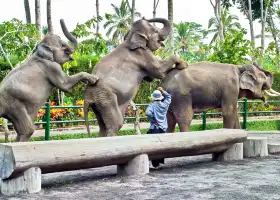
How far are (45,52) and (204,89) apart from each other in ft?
9.50

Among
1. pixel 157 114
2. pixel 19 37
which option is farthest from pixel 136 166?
pixel 19 37

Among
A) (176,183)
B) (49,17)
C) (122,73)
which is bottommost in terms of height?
(176,183)

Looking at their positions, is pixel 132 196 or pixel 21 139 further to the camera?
pixel 21 139

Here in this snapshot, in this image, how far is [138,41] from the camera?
6.99 metres

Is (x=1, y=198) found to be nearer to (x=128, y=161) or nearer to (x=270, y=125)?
(x=128, y=161)

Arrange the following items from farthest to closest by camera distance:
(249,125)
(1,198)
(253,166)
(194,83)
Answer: (249,125)
(194,83)
(253,166)
(1,198)

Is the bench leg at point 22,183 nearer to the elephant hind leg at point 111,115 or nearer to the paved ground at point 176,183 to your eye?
the paved ground at point 176,183

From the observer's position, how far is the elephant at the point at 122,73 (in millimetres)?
6609

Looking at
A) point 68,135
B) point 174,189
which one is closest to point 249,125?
point 68,135

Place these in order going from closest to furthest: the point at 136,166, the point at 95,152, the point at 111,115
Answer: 1. the point at 95,152
2. the point at 136,166
3. the point at 111,115

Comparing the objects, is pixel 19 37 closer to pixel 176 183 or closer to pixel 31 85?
pixel 31 85

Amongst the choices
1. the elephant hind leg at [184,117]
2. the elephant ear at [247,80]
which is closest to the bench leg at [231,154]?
the elephant hind leg at [184,117]

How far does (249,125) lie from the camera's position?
53.1 ft

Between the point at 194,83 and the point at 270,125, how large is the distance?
10.1 m
